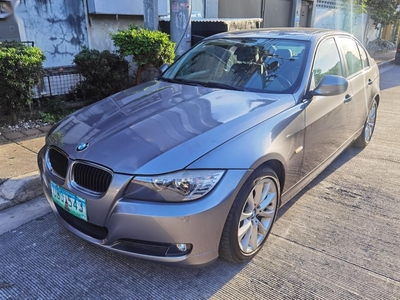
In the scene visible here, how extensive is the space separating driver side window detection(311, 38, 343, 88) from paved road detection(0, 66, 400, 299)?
4.10 ft

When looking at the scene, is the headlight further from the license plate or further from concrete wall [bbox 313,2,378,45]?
concrete wall [bbox 313,2,378,45]

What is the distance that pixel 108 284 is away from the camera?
2359 millimetres

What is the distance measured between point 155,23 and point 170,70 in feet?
8.76

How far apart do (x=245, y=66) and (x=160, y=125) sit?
1.29 meters

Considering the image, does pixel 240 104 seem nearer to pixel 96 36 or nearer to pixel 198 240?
pixel 198 240

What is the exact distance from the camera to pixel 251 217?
2.51 m

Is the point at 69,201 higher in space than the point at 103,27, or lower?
lower

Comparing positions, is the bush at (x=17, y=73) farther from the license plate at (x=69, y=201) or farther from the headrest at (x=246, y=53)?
the headrest at (x=246, y=53)

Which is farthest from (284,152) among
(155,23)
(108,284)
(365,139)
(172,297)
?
(155,23)

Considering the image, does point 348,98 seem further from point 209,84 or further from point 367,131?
point 209,84

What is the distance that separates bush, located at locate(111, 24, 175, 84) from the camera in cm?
548

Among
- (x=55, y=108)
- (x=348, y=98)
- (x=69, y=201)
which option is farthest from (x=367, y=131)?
(x=55, y=108)

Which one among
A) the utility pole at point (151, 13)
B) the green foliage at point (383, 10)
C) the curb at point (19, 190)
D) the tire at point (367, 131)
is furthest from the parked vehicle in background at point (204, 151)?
the green foliage at point (383, 10)

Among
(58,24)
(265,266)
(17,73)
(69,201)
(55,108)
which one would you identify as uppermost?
(58,24)
